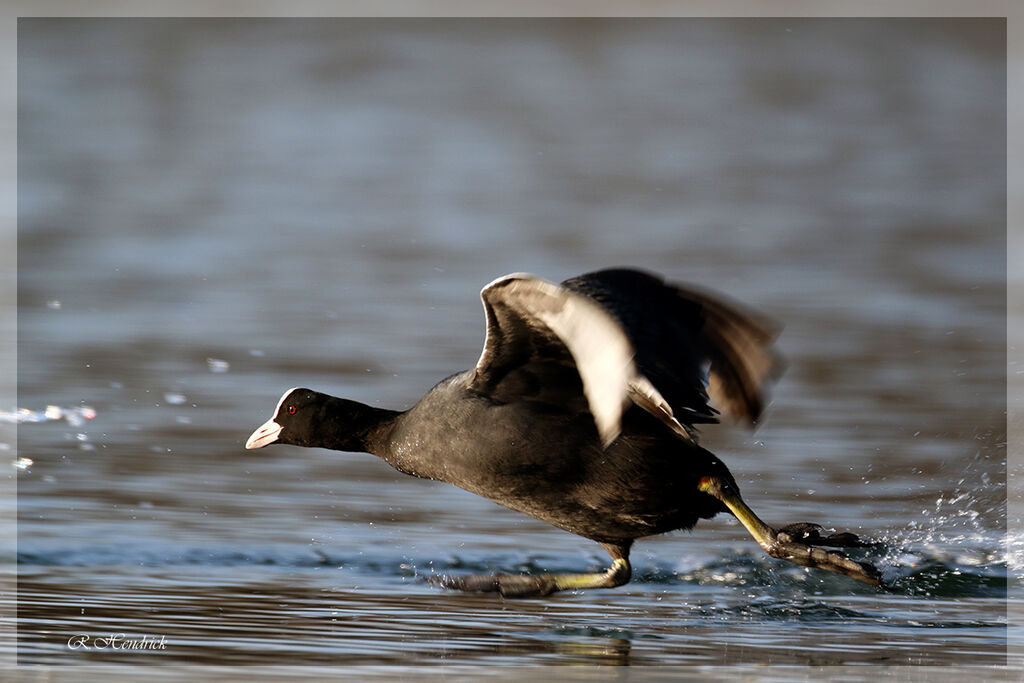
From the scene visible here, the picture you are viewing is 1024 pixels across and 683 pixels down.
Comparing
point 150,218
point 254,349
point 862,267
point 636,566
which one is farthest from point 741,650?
point 150,218

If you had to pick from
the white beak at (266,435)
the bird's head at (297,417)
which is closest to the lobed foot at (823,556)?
the bird's head at (297,417)

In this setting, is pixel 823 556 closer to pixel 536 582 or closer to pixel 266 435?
pixel 536 582

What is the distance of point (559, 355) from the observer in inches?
183

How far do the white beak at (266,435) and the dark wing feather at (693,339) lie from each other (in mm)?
1339

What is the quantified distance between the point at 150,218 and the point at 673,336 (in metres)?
6.75

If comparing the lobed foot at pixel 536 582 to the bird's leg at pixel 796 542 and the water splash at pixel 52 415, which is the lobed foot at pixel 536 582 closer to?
the bird's leg at pixel 796 542

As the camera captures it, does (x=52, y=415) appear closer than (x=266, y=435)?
No

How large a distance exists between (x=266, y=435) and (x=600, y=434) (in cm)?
143

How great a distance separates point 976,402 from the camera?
785 centimetres

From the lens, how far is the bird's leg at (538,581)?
4852mm

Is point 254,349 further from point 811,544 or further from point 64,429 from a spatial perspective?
point 811,544

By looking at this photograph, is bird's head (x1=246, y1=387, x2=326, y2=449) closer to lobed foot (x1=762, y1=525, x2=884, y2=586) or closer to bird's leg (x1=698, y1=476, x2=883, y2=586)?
bird's leg (x1=698, y1=476, x2=883, y2=586)
